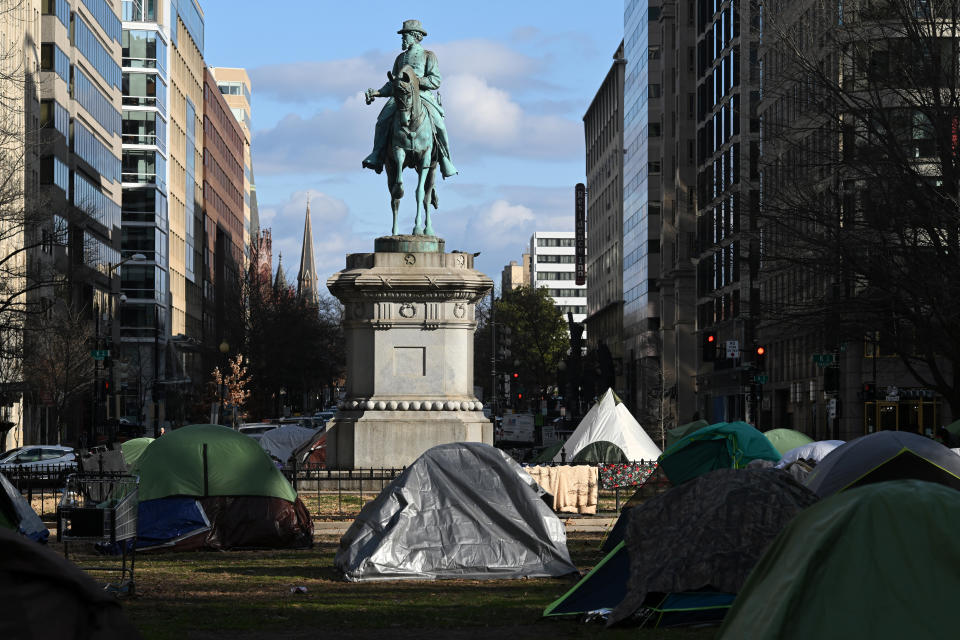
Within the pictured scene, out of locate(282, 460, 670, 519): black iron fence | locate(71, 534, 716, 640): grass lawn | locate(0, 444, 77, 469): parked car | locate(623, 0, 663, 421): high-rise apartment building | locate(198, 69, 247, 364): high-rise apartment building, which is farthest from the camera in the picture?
locate(198, 69, 247, 364): high-rise apartment building

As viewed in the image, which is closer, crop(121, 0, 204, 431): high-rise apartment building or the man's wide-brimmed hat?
the man's wide-brimmed hat

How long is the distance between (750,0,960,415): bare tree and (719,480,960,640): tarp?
1711 centimetres

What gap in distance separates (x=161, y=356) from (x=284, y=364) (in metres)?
17.8

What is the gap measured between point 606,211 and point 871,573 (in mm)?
143284

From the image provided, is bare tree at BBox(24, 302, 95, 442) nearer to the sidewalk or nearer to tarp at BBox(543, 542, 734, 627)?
the sidewalk

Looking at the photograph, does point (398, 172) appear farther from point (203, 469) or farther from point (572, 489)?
point (203, 469)

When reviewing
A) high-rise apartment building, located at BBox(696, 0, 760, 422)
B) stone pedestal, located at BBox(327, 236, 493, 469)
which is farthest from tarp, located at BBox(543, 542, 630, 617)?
high-rise apartment building, located at BBox(696, 0, 760, 422)

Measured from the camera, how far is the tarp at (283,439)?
47688mm

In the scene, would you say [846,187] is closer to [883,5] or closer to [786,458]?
[883,5]

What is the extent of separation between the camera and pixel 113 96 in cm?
9288

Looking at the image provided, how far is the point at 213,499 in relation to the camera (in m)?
24.1

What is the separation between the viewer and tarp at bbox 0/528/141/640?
6.68 m

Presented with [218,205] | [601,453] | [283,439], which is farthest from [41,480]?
[218,205]

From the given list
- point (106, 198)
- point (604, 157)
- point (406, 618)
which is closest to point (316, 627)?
point (406, 618)
